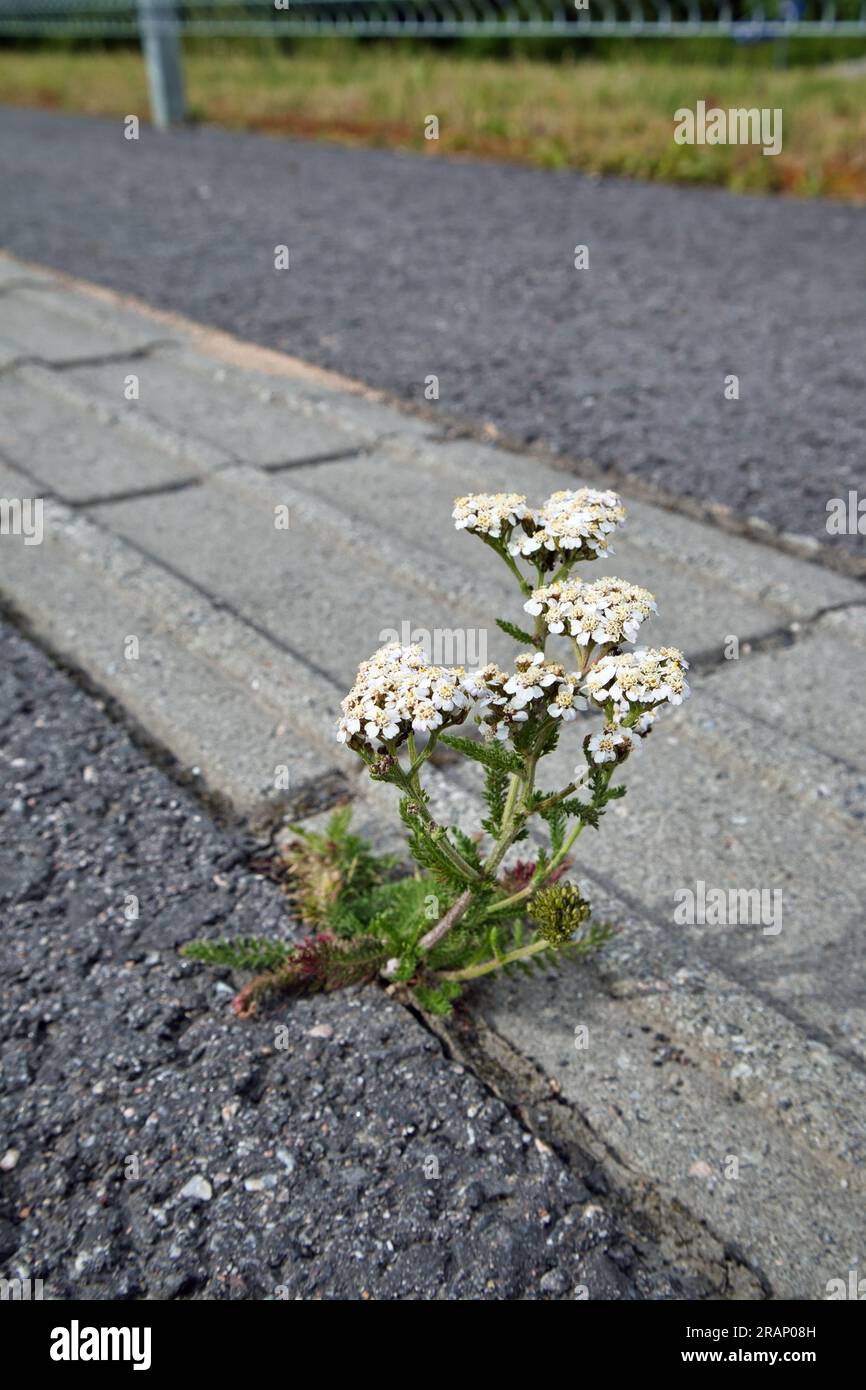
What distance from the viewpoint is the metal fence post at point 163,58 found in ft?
31.4

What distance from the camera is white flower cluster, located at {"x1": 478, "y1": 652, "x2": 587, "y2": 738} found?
1.57 meters

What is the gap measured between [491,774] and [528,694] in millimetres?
242

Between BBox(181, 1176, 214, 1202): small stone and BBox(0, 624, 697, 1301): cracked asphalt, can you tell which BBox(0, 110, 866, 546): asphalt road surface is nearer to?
BBox(0, 624, 697, 1301): cracked asphalt

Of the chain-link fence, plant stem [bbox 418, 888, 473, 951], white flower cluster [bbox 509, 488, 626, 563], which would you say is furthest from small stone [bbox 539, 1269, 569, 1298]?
the chain-link fence

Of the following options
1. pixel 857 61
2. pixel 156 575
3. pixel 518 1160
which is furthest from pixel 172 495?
pixel 857 61

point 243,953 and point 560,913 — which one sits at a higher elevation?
point 560,913

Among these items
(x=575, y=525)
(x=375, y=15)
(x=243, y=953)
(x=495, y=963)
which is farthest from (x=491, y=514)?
(x=375, y=15)

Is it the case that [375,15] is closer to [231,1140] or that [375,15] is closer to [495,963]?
[495,963]

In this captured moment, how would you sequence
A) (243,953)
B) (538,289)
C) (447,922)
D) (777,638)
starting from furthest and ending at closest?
(538,289) < (777,638) < (243,953) < (447,922)

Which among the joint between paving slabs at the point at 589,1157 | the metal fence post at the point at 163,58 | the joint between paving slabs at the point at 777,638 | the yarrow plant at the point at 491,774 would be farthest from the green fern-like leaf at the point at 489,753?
the metal fence post at the point at 163,58

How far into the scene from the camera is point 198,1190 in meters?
1.66

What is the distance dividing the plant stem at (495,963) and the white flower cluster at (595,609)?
1.65 ft

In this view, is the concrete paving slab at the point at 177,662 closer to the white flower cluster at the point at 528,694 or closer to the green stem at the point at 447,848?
the green stem at the point at 447,848

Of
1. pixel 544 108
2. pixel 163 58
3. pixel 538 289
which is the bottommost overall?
pixel 538 289
